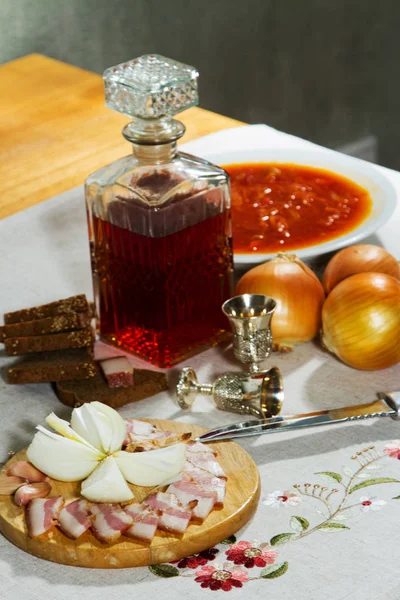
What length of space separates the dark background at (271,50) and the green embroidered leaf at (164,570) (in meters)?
2.97

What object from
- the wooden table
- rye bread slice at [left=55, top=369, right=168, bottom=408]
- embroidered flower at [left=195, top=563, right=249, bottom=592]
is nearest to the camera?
embroidered flower at [left=195, top=563, right=249, bottom=592]

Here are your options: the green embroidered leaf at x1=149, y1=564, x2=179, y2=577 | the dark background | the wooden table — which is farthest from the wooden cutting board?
the dark background

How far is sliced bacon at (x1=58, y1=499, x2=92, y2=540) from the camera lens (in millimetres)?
953

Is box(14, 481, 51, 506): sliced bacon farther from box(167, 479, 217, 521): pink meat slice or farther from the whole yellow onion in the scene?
the whole yellow onion

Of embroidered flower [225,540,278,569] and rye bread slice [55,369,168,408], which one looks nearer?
embroidered flower [225,540,278,569]

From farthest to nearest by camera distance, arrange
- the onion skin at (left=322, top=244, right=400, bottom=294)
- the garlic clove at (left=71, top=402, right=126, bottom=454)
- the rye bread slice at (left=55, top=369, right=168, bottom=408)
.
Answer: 1. the onion skin at (left=322, top=244, right=400, bottom=294)
2. the rye bread slice at (left=55, top=369, right=168, bottom=408)
3. the garlic clove at (left=71, top=402, right=126, bottom=454)

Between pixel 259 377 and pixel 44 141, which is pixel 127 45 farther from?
pixel 259 377

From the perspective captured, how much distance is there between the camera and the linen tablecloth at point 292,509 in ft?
3.04

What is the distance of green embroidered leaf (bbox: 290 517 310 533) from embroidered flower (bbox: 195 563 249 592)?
8 cm

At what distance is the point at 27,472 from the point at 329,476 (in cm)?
34

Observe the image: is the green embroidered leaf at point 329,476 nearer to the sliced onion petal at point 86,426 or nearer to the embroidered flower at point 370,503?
the embroidered flower at point 370,503

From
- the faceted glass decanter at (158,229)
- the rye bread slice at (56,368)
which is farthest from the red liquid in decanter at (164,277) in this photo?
the rye bread slice at (56,368)

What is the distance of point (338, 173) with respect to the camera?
1702mm

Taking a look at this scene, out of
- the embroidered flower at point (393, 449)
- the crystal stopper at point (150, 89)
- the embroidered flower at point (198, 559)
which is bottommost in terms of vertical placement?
the embroidered flower at point (393, 449)
